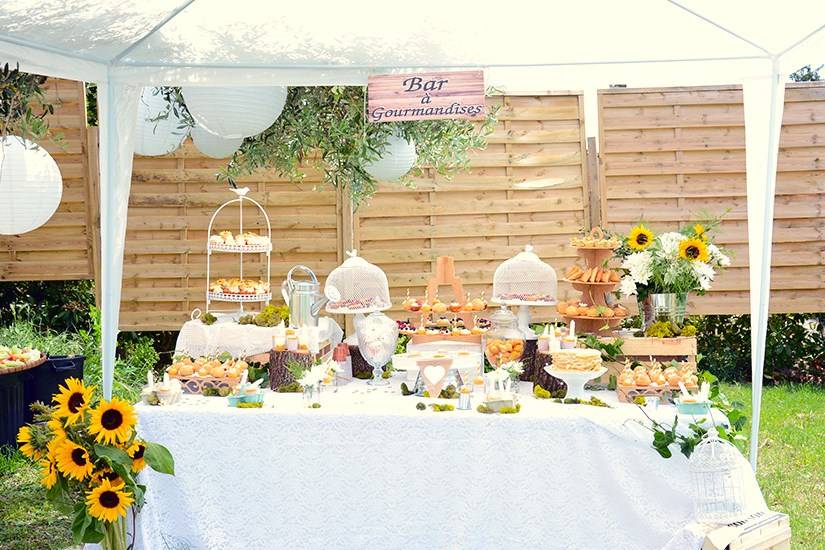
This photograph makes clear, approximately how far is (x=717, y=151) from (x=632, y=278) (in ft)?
12.3

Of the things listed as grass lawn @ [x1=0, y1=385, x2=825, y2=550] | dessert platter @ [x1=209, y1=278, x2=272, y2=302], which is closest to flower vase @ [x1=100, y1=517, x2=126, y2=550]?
grass lawn @ [x1=0, y1=385, x2=825, y2=550]

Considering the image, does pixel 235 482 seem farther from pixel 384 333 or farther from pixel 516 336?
pixel 516 336

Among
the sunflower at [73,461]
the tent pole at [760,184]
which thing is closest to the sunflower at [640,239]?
the tent pole at [760,184]

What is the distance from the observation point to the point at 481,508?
3383 mm

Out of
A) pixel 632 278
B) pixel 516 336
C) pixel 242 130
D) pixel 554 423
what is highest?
pixel 242 130

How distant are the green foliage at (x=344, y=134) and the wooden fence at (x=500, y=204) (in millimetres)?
1879

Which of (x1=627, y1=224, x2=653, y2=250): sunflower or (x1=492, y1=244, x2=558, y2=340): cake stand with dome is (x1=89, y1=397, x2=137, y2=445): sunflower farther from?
(x1=627, y1=224, x2=653, y2=250): sunflower

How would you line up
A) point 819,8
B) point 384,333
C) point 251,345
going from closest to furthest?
point 819,8 < point 384,333 < point 251,345

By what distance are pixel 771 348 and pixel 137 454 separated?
19.0ft

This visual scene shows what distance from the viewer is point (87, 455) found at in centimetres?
282

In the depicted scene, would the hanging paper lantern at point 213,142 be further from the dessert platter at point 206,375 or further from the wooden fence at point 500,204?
the wooden fence at point 500,204

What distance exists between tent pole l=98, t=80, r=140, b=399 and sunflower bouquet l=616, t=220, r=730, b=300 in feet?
6.71

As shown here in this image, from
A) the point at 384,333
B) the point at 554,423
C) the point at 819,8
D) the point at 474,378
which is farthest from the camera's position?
the point at 384,333

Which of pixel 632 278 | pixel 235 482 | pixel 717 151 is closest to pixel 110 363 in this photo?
pixel 235 482
